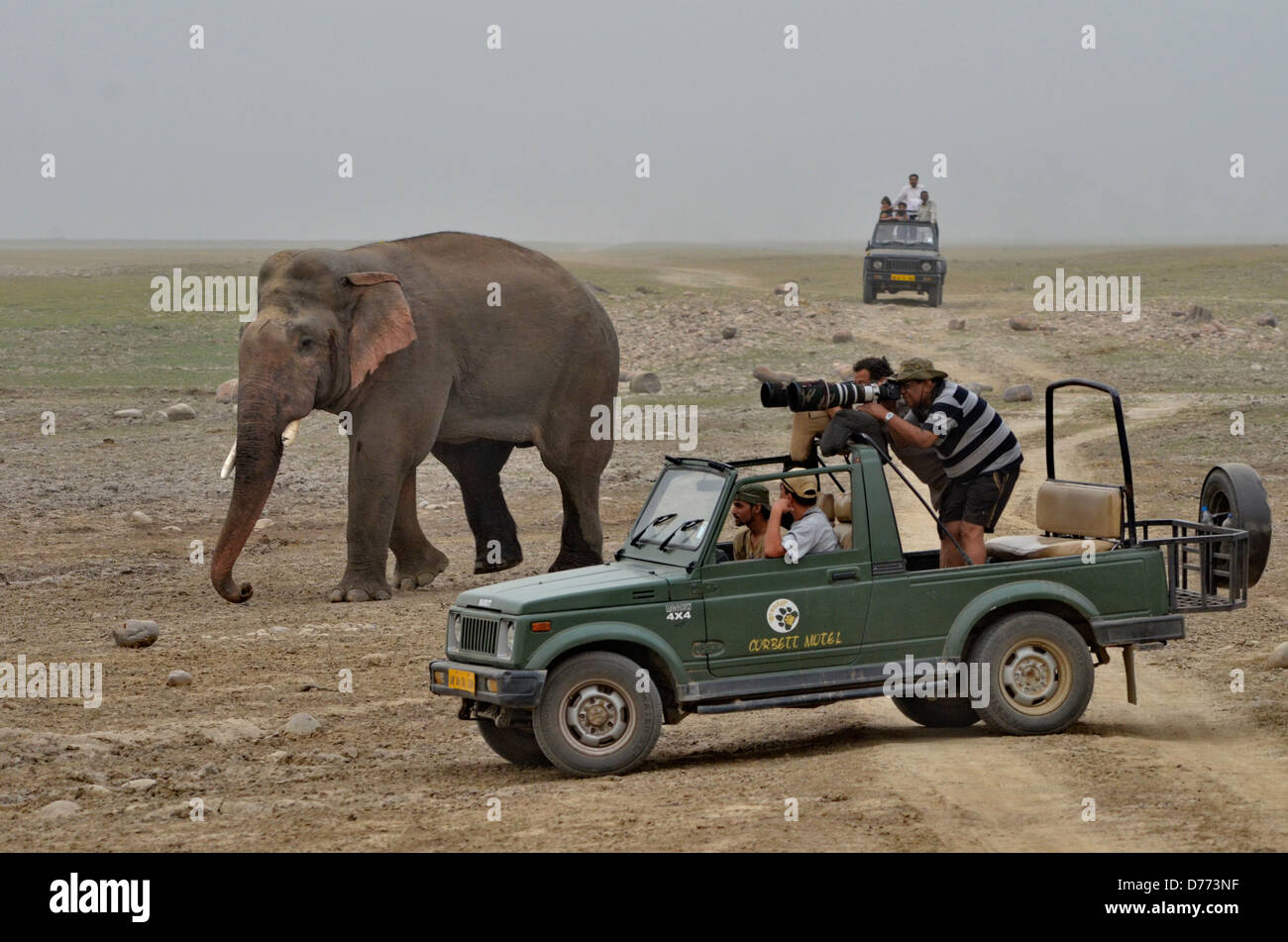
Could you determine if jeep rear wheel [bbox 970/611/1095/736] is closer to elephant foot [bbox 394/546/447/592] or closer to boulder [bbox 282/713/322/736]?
boulder [bbox 282/713/322/736]

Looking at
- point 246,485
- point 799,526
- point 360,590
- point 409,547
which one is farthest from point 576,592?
point 409,547

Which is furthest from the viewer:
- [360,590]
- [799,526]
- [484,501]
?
[484,501]

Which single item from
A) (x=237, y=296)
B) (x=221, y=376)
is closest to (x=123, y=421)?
(x=221, y=376)

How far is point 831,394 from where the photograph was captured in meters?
11.3

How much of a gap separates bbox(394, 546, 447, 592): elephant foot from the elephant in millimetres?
18

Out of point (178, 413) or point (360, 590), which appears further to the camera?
point (178, 413)

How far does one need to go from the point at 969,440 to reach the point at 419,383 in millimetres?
7181

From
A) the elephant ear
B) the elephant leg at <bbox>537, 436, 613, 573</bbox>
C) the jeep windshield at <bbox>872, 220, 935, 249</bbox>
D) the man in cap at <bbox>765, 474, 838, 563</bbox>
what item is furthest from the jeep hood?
the jeep windshield at <bbox>872, 220, 935, 249</bbox>

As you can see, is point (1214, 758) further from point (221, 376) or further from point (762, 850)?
point (221, 376)

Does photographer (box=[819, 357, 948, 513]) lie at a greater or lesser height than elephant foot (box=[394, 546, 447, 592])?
greater

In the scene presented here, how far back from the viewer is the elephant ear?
17.4 m

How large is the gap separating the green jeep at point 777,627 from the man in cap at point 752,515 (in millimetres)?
86

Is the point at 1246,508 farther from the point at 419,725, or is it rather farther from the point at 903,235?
the point at 903,235

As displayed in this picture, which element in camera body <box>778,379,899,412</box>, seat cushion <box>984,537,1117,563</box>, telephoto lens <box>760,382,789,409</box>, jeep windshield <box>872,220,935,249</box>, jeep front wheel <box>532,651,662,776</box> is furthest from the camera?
jeep windshield <box>872,220,935,249</box>
